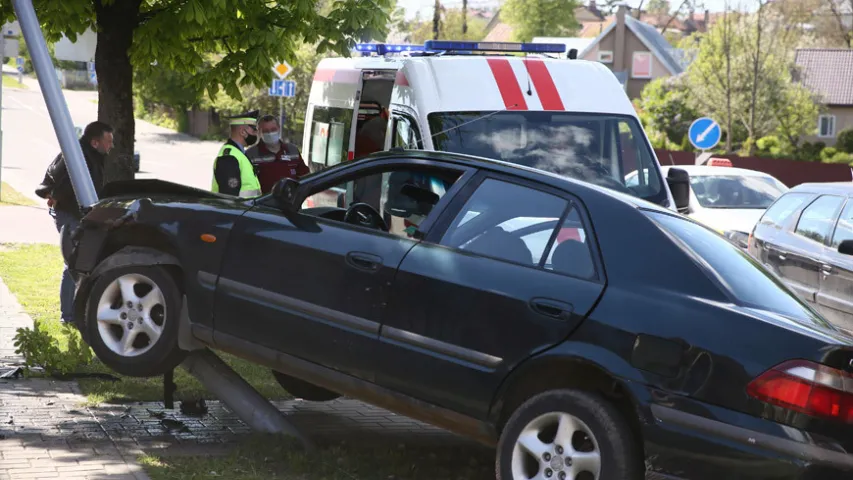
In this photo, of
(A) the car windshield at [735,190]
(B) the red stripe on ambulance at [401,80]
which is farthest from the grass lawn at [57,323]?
(A) the car windshield at [735,190]

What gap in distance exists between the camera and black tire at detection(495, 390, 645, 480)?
4801 mm

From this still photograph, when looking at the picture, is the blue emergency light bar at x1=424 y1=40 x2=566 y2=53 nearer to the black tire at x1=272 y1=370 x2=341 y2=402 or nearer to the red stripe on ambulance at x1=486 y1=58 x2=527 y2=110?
the red stripe on ambulance at x1=486 y1=58 x2=527 y2=110

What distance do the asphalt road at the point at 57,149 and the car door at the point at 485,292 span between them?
2270cm

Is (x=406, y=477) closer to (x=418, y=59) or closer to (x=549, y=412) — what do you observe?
(x=549, y=412)

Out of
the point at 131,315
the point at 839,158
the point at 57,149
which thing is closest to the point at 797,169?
the point at 839,158

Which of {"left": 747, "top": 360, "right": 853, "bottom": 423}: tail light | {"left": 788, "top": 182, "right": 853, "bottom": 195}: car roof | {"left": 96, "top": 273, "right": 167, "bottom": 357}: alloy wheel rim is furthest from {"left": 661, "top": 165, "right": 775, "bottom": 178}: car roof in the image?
{"left": 747, "top": 360, "right": 853, "bottom": 423}: tail light

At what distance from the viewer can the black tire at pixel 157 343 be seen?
6.53 meters

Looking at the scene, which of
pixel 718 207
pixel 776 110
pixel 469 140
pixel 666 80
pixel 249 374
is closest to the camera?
pixel 249 374

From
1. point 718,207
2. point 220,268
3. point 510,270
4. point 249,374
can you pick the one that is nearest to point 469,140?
point 249,374

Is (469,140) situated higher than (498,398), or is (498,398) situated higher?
(469,140)

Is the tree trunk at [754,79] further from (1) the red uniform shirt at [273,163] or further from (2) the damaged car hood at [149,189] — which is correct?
(2) the damaged car hood at [149,189]

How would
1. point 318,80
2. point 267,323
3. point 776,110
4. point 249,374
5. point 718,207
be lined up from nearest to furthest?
point 267,323, point 249,374, point 318,80, point 718,207, point 776,110

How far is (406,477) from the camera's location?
617 centimetres

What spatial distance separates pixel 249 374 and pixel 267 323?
2695 mm
